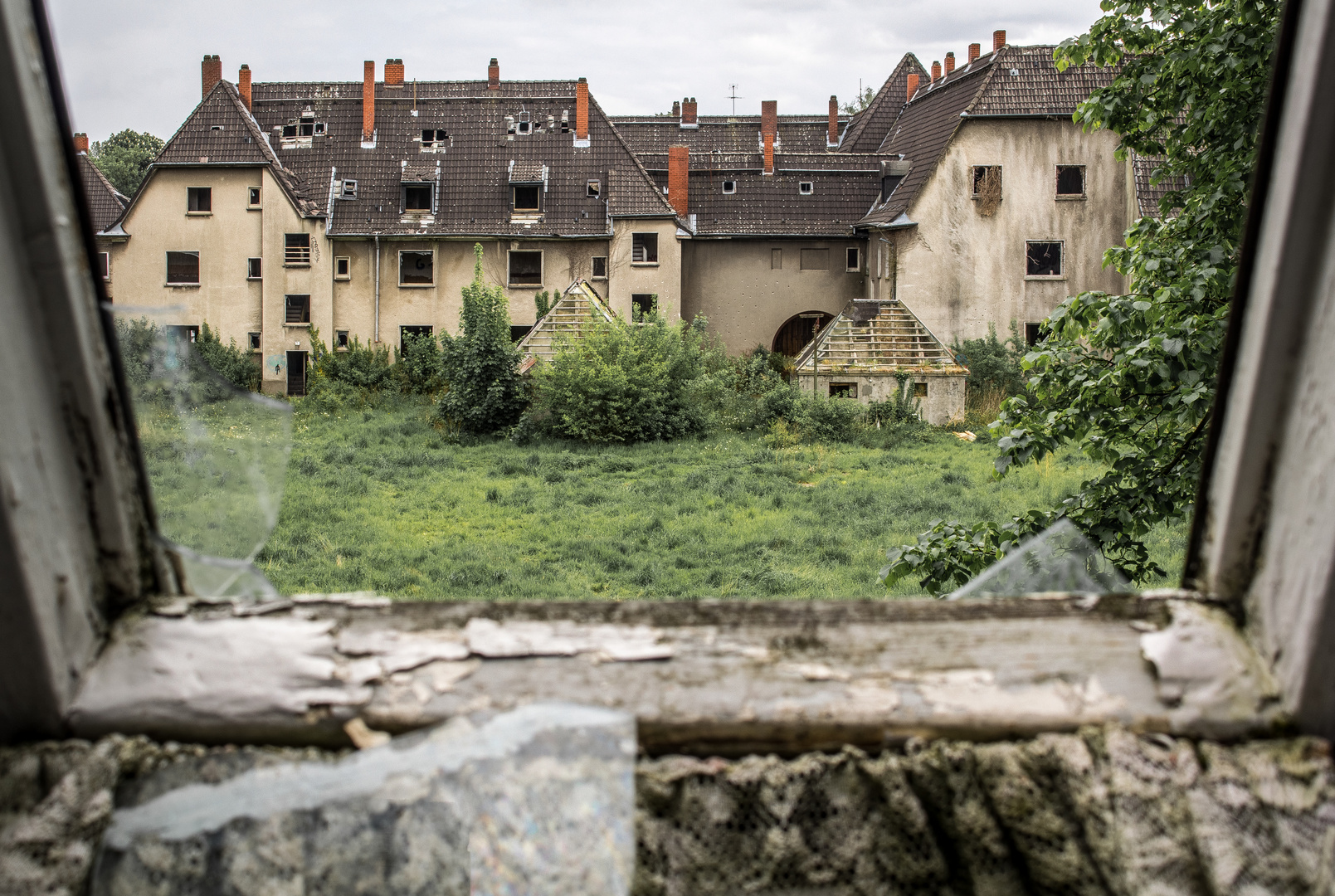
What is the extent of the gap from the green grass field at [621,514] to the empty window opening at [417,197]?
11.3 m

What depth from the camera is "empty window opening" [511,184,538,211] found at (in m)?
28.8

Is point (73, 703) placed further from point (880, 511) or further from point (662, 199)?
point (662, 199)

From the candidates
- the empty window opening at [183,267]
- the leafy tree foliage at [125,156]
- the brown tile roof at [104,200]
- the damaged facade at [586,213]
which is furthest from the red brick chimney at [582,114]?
the leafy tree foliage at [125,156]

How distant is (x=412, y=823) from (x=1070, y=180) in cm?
2869

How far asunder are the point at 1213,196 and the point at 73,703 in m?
3.82

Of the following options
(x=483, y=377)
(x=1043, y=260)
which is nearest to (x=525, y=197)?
(x=483, y=377)

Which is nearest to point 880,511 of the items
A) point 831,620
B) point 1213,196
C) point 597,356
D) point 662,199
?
point 597,356

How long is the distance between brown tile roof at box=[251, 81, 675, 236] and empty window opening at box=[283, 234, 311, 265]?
95 cm

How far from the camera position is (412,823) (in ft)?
3.62

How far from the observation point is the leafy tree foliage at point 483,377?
65.4 ft

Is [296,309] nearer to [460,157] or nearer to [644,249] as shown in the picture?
[460,157]

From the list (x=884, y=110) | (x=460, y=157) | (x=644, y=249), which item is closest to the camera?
(x=644, y=249)

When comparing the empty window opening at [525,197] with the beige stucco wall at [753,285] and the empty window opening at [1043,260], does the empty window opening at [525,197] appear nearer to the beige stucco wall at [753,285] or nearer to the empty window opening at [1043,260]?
the beige stucco wall at [753,285]

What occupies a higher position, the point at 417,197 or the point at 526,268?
the point at 417,197
